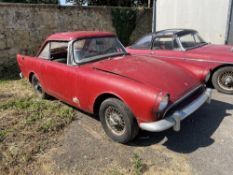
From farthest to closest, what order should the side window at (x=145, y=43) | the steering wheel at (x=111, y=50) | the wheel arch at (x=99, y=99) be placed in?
the side window at (x=145, y=43) < the steering wheel at (x=111, y=50) < the wheel arch at (x=99, y=99)

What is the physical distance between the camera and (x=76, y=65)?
386 cm

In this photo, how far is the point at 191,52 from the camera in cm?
543

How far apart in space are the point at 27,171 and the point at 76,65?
5.76 feet

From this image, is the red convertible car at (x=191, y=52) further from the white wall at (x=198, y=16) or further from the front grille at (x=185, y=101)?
the white wall at (x=198, y=16)

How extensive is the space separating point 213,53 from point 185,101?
2360mm

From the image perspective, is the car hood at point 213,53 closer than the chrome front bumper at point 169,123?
No

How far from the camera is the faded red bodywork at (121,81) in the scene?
117 inches

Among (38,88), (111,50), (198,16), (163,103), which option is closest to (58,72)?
(111,50)

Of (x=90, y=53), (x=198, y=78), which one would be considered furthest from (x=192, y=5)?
(x=90, y=53)

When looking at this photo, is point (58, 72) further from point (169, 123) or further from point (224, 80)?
point (224, 80)

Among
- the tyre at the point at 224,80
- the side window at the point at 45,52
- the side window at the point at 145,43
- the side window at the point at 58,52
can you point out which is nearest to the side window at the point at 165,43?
the side window at the point at 145,43

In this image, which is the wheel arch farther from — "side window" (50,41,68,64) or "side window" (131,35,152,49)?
"side window" (131,35,152,49)

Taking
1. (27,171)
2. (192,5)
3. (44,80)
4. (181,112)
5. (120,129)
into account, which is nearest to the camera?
(27,171)

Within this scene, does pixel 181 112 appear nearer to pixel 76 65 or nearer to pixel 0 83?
pixel 76 65
